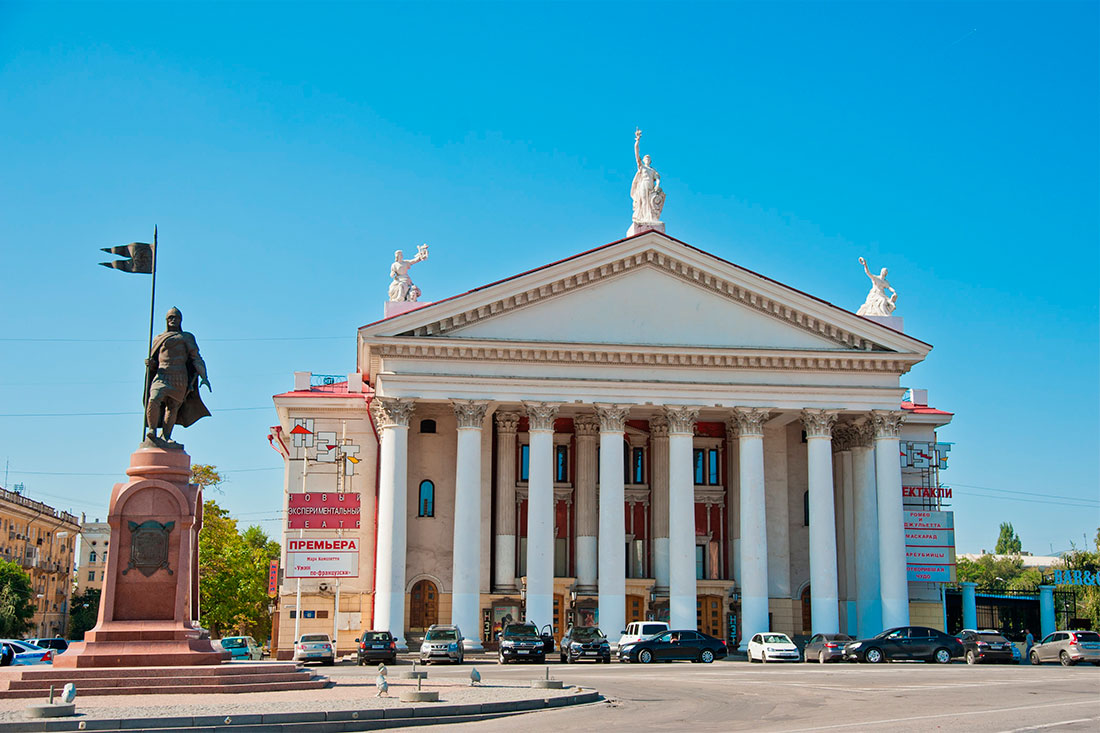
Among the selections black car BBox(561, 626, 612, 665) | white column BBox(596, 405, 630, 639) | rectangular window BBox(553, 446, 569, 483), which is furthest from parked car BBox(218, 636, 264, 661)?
rectangular window BBox(553, 446, 569, 483)

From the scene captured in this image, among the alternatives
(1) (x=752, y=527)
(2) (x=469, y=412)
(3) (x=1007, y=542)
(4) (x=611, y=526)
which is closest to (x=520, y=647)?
(4) (x=611, y=526)

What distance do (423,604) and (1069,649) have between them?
83.0 ft

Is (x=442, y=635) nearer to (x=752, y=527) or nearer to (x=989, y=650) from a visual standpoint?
(x=752, y=527)

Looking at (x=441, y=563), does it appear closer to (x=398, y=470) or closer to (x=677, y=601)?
(x=398, y=470)

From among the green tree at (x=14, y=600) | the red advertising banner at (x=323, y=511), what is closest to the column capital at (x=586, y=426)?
the red advertising banner at (x=323, y=511)

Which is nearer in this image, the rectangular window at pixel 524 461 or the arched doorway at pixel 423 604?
the arched doorway at pixel 423 604

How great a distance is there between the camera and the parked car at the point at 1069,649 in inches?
1480

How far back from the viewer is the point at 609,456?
44.9m

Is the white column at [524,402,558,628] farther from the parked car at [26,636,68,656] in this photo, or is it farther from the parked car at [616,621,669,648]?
the parked car at [26,636,68,656]

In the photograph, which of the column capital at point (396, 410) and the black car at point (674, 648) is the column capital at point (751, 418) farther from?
the column capital at point (396, 410)

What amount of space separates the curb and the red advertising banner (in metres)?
27.0

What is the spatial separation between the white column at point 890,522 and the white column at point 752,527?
15.7 ft

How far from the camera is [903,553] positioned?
4572 centimetres

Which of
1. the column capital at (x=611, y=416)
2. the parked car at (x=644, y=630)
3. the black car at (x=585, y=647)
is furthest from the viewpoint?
the column capital at (x=611, y=416)
